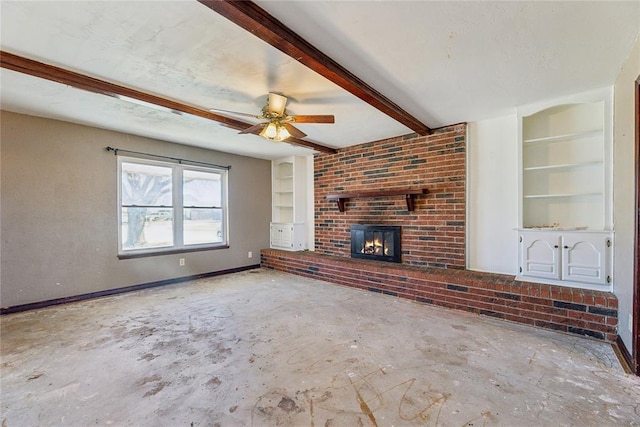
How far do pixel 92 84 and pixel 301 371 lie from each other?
10.1ft

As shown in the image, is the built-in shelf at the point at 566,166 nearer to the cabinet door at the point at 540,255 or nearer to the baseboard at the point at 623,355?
the cabinet door at the point at 540,255

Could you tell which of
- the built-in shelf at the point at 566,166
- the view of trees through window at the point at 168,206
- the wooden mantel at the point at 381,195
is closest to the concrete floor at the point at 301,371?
the view of trees through window at the point at 168,206

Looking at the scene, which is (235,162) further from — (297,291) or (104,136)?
(297,291)

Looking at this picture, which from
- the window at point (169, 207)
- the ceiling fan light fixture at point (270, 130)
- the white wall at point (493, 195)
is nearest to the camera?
the ceiling fan light fixture at point (270, 130)

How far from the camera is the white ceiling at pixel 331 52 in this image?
1.69 meters

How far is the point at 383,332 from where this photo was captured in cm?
271

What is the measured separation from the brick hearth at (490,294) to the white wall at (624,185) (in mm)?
174

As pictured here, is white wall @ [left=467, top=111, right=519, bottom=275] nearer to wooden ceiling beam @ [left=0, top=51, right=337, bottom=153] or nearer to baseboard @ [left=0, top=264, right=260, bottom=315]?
wooden ceiling beam @ [left=0, top=51, right=337, bottom=153]

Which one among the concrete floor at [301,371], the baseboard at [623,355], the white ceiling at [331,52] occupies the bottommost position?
the concrete floor at [301,371]

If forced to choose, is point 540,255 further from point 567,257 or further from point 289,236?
point 289,236

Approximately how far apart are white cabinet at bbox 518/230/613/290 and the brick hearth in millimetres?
120

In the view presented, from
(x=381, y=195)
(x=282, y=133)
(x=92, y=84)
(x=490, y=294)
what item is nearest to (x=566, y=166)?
(x=490, y=294)

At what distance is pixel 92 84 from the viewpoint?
2.51 m

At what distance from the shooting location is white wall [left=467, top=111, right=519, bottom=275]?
3.46m
